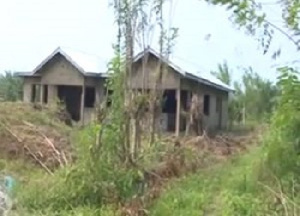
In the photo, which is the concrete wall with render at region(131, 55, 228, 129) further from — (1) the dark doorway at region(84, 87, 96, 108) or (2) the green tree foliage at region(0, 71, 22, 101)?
(2) the green tree foliage at region(0, 71, 22, 101)

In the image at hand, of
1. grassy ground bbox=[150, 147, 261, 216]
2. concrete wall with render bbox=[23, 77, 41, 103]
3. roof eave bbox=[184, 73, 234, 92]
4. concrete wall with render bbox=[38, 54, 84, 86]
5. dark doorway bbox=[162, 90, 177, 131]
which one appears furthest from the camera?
concrete wall with render bbox=[23, 77, 41, 103]

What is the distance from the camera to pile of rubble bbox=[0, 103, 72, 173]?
461 inches

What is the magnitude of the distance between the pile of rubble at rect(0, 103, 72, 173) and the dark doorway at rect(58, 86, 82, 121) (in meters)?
8.83

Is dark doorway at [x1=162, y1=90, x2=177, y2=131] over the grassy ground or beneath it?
over

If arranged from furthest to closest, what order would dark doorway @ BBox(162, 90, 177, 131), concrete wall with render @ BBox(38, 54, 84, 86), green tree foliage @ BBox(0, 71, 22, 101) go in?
green tree foliage @ BBox(0, 71, 22, 101), concrete wall with render @ BBox(38, 54, 84, 86), dark doorway @ BBox(162, 90, 177, 131)

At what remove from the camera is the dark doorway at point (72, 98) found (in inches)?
932

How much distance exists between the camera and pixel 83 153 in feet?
29.8

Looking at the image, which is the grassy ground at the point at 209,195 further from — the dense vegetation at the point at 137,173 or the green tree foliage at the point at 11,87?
the green tree foliage at the point at 11,87

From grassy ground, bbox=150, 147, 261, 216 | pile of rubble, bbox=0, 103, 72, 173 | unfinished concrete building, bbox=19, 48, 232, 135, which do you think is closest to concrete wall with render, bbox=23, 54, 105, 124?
unfinished concrete building, bbox=19, 48, 232, 135

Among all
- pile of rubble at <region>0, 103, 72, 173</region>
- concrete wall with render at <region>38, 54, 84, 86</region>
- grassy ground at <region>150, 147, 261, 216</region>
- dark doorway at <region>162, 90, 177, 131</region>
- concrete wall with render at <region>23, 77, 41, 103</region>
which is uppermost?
concrete wall with render at <region>38, 54, 84, 86</region>

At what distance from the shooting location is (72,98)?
957 inches

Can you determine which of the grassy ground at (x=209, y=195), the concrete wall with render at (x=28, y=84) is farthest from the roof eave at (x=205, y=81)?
the grassy ground at (x=209, y=195)

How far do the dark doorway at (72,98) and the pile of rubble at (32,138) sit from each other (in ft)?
29.0

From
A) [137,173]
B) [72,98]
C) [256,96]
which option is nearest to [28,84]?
[72,98]
